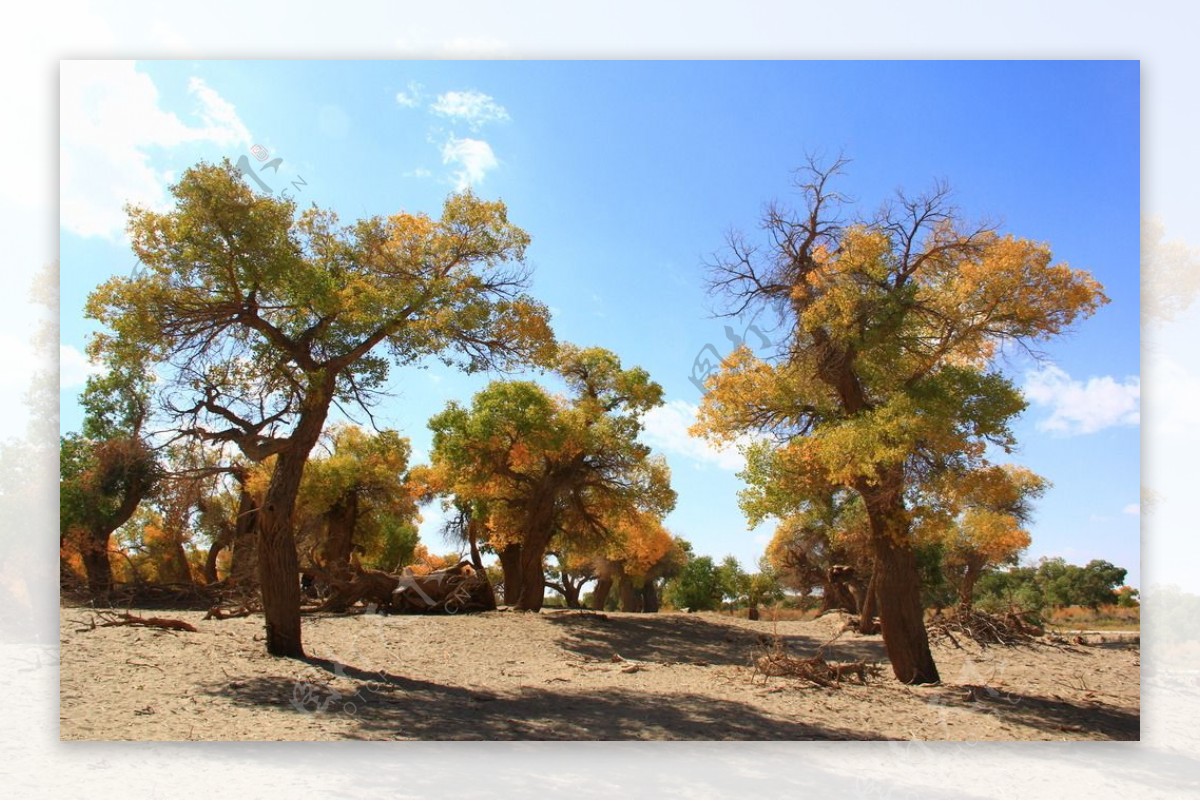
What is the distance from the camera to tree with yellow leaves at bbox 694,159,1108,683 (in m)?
6.25

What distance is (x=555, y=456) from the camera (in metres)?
10.1

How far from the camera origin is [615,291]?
22.3 feet

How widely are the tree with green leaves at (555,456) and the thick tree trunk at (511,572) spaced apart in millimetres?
576

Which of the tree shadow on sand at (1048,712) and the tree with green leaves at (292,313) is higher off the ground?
the tree with green leaves at (292,313)

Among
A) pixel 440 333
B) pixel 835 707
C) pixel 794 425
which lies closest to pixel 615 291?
pixel 440 333

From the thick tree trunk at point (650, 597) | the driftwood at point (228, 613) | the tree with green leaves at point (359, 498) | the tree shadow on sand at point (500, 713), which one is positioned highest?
the tree with green leaves at point (359, 498)

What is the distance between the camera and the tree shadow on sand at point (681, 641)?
8.44m

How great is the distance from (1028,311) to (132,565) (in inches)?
323

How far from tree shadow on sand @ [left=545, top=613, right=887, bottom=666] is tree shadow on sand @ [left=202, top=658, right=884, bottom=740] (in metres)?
1.52

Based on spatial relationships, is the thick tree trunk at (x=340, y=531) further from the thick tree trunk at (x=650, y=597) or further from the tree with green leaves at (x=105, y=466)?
the thick tree trunk at (x=650, y=597)

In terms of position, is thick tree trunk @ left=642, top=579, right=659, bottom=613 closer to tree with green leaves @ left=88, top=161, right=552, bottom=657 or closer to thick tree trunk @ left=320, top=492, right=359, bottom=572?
thick tree trunk @ left=320, top=492, right=359, bottom=572

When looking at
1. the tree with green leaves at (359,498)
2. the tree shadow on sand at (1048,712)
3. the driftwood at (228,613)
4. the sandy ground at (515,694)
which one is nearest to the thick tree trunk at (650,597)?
the tree with green leaves at (359,498)
